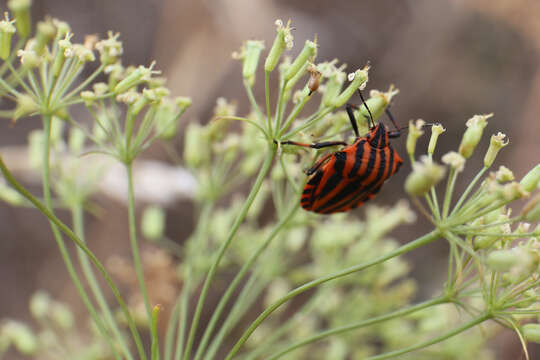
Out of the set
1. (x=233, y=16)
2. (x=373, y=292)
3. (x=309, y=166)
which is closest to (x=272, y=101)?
(x=233, y=16)

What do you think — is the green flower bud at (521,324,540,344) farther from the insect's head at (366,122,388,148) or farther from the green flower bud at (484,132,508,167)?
the insect's head at (366,122,388,148)

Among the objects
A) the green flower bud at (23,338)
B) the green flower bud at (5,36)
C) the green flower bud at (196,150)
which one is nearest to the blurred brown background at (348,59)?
the green flower bud at (23,338)

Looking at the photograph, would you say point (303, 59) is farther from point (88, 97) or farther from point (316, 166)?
point (88, 97)

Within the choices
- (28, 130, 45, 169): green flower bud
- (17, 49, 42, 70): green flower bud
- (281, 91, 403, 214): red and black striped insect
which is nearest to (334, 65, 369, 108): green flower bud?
(281, 91, 403, 214): red and black striped insect

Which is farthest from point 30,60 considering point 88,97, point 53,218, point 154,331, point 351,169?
point 351,169

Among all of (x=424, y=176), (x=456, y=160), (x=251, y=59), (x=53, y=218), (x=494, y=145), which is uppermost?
(x=251, y=59)

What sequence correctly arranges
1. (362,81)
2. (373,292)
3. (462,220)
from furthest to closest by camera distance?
(373,292) → (362,81) → (462,220)

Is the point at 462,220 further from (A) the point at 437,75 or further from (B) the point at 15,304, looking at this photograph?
(B) the point at 15,304
